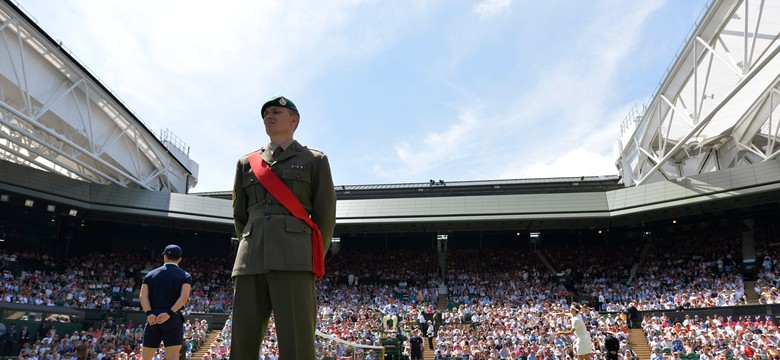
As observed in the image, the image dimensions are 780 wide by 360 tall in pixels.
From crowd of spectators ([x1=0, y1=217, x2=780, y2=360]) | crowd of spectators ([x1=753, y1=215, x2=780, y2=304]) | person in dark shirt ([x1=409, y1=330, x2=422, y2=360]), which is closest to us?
person in dark shirt ([x1=409, y1=330, x2=422, y2=360])

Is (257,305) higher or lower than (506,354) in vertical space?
higher

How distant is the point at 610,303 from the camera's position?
24.9 meters

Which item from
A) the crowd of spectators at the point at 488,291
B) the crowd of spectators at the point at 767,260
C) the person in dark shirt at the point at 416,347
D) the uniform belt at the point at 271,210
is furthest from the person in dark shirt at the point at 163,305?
the crowd of spectators at the point at 767,260

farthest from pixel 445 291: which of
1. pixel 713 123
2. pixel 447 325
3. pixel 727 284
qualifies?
pixel 713 123

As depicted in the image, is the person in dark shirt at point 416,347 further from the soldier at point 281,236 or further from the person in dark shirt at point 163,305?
the soldier at point 281,236

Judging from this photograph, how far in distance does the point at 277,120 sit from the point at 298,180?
434 mm

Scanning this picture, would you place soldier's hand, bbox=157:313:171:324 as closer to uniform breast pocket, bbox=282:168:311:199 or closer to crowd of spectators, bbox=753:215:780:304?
uniform breast pocket, bbox=282:168:311:199

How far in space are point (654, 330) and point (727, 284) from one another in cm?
536

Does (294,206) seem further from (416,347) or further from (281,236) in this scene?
A: (416,347)

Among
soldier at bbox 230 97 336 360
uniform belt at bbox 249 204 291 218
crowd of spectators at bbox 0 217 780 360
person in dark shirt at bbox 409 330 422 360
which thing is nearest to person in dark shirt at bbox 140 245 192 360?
soldier at bbox 230 97 336 360

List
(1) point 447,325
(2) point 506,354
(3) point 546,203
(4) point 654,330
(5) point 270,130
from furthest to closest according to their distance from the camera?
(3) point 546,203
(1) point 447,325
(4) point 654,330
(2) point 506,354
(5) point 270,130

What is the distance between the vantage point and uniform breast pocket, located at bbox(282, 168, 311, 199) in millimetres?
3420

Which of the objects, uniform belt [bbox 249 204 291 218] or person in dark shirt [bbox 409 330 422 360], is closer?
uniform belt [bbox 249 204 291 218]

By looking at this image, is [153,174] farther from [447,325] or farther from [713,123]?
[713,123]
